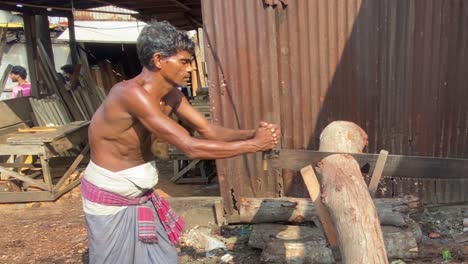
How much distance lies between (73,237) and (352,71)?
11.9ft

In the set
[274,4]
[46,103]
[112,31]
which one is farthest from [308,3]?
[112,31]

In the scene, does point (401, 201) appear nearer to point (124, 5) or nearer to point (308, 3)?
point (308, 3)

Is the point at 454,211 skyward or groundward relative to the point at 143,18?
groundward

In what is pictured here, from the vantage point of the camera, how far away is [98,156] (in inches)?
106

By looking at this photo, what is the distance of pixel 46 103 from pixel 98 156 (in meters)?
6.43

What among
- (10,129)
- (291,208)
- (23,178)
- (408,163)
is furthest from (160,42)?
(10,129)

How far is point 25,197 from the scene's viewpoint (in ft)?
20.9

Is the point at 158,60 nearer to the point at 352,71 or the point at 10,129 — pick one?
the point at 352,71

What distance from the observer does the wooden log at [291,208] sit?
4.05 m

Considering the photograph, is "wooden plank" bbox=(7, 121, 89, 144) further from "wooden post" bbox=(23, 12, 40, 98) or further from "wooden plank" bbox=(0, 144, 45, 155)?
"wooden post" bbox=(23, 12, 40, 98)

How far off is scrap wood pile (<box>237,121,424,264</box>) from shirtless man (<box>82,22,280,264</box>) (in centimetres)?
46

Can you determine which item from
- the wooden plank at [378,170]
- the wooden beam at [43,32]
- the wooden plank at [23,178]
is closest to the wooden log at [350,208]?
the wooden plank at [378,170]

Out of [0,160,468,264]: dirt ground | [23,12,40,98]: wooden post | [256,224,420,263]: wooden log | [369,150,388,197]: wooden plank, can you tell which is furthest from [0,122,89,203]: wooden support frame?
[369,150,388,197]: wooden plank

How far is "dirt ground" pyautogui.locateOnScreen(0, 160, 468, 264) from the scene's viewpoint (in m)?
4.08
